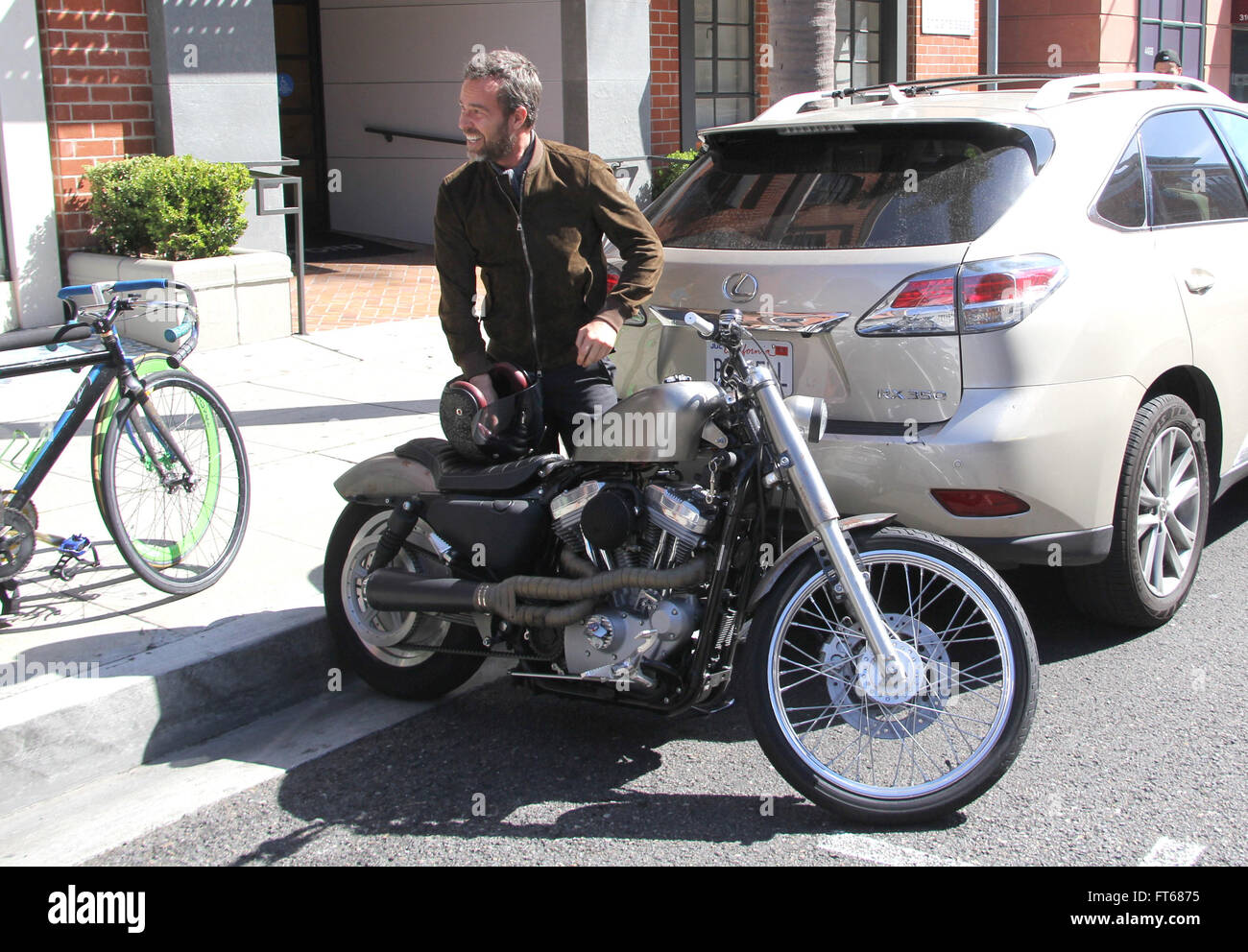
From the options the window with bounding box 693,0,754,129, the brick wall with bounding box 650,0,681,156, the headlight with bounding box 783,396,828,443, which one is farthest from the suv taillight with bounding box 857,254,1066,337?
the window with bounding box 693,0,754,129

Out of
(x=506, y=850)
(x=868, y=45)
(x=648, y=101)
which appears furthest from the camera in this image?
(x=868, y=45)

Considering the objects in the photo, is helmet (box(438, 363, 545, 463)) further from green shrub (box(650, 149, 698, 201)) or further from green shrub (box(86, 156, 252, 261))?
green shrub (box(650, 149, 698, 201))

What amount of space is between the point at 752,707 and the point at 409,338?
6441 mm

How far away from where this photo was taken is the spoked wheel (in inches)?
172

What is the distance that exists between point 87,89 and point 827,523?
7601 mm

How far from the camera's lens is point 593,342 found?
408 centimetres

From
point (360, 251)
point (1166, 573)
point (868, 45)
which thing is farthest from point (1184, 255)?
point (868, 45)

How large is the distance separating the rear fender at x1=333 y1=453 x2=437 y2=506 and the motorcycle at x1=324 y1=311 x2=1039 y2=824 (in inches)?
1.5

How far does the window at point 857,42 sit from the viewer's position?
634 inches

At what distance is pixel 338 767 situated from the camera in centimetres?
405

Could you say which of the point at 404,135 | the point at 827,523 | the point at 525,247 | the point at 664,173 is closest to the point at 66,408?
the point at 525,247

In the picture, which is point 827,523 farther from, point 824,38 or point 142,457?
point 824,38

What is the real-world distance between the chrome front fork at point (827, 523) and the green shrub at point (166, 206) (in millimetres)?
6348
